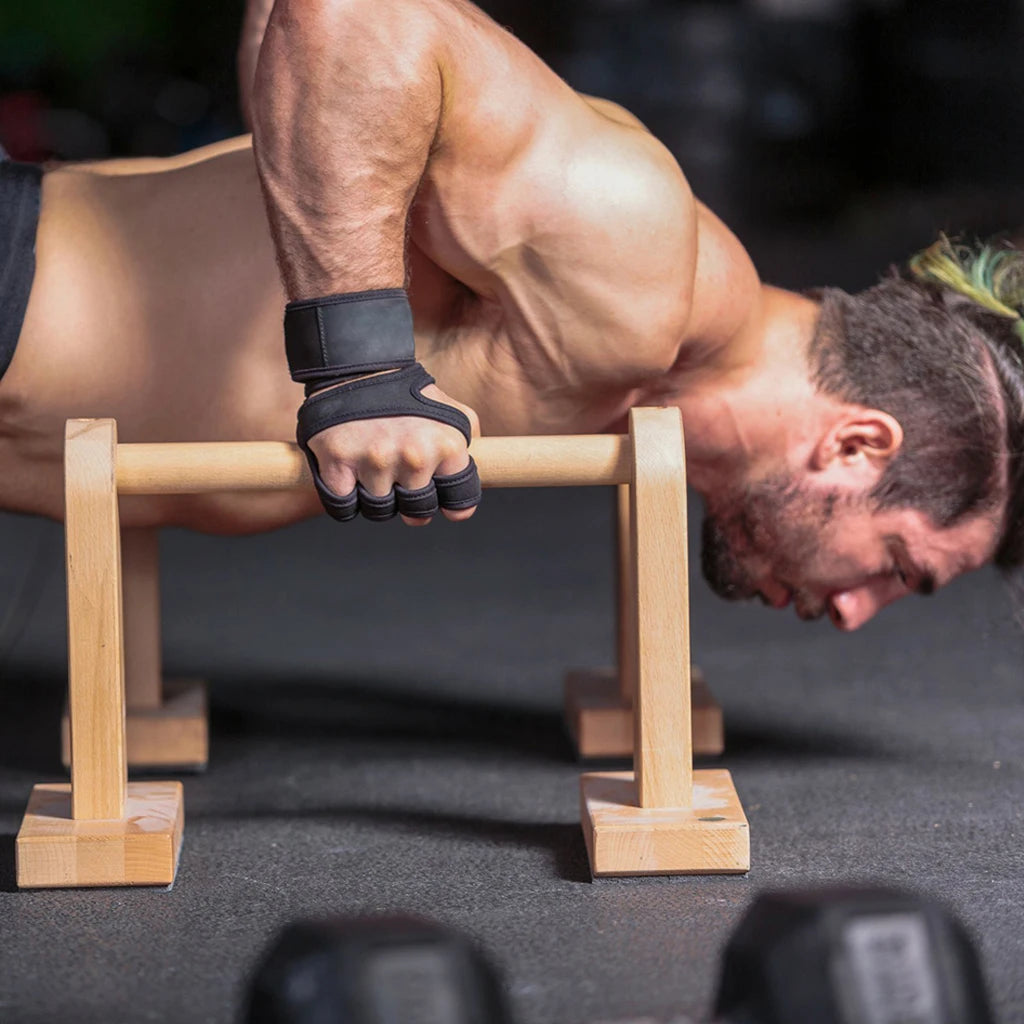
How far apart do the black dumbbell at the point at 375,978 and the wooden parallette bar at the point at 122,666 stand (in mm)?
382

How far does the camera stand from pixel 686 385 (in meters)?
1.28

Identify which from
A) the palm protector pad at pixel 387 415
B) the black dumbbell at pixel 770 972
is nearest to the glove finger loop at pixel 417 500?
the palm protector pad at pixel 387 415

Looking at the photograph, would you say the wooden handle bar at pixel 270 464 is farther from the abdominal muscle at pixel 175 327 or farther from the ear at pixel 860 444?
the ear at pixel 860 444

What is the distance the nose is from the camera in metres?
1.33

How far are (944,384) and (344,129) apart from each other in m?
0.53

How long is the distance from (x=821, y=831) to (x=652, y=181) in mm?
488

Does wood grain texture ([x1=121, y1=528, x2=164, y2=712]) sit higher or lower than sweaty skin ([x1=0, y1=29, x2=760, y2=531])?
lower

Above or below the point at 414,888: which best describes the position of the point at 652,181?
above

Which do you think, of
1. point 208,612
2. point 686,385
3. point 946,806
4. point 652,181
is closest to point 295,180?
point 652,181

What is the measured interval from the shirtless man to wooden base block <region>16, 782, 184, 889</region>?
0.27 meters

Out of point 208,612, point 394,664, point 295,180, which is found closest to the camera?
point 295,180

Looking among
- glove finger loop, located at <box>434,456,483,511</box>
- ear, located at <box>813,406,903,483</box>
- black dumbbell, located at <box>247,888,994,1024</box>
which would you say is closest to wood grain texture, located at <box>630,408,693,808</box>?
glove finger loop, located at <box>434,456,483,511</box>

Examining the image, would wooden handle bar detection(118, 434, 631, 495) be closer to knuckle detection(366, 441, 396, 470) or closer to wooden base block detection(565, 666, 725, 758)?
knuckle detection(366, 441, 396, 470)

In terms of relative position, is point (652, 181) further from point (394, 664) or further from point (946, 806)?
point (394, 664)
